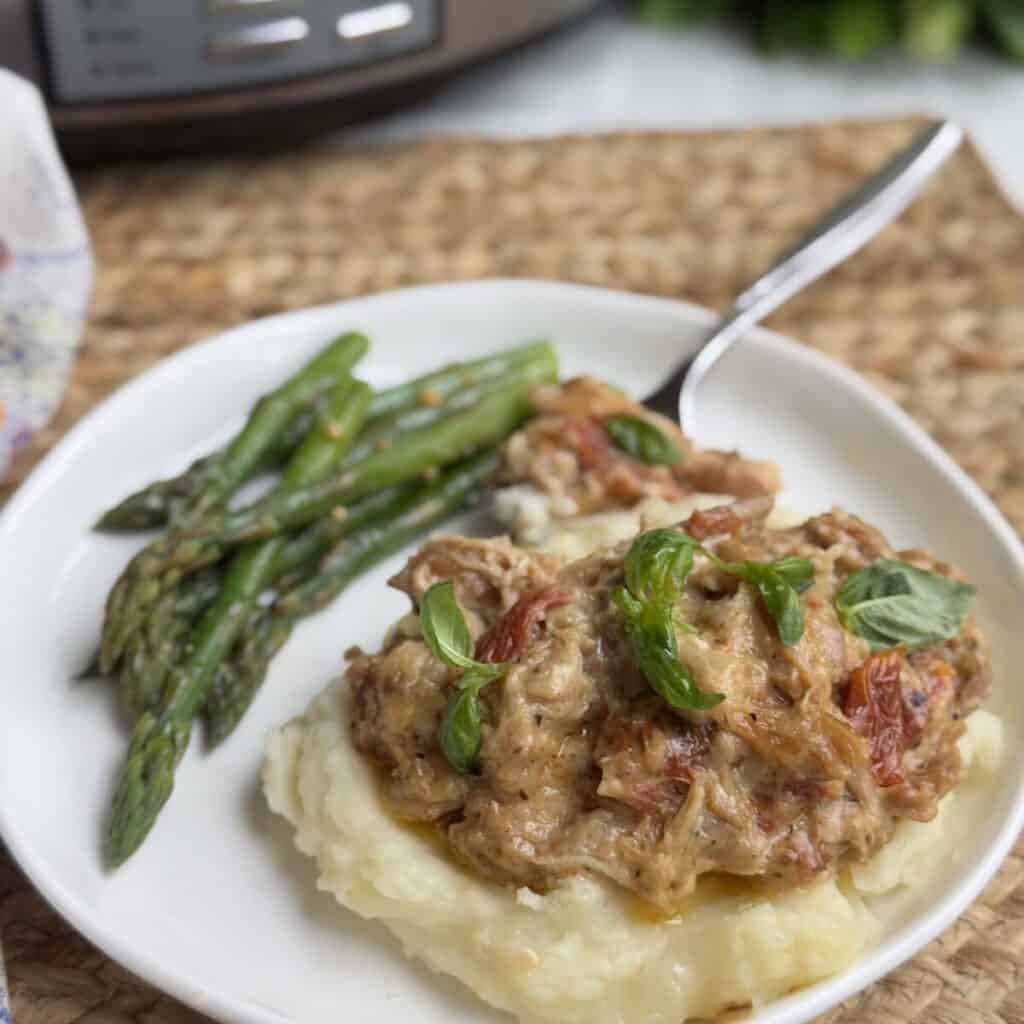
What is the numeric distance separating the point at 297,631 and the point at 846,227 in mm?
2497

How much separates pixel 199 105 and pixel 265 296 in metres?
0.89

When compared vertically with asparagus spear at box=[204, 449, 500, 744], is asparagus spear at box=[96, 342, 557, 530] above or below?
above

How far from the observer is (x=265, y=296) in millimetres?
5445

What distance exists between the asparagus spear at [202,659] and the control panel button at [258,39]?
1800 millimetres

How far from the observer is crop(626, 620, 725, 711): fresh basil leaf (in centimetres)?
299

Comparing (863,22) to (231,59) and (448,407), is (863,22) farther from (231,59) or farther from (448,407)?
(448,407)

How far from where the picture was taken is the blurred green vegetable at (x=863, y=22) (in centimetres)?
732

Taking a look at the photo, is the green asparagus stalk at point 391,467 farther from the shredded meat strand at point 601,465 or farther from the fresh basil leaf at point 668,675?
the fresh basil leaf at point 668,675

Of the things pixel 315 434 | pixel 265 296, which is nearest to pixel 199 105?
pixel 265 296

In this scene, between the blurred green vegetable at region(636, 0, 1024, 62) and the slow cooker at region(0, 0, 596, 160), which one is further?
the blurred green vegetable at region(636, 0, 1024, 62)

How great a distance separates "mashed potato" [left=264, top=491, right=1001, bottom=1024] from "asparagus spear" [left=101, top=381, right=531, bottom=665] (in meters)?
0.91

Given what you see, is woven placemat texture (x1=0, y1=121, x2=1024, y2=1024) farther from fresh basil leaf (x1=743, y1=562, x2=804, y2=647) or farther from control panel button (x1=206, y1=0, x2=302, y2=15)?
fresh basil leaf (x1=743, y1=562, x2=804, y2=647)

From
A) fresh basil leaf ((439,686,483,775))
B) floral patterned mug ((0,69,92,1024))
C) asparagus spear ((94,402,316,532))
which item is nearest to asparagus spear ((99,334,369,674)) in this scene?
asparagus spear ((94,402,316,532))

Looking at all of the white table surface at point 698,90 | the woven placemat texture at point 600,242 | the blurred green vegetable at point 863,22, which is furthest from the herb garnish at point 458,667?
the blurred green vegetable at point 863,22
